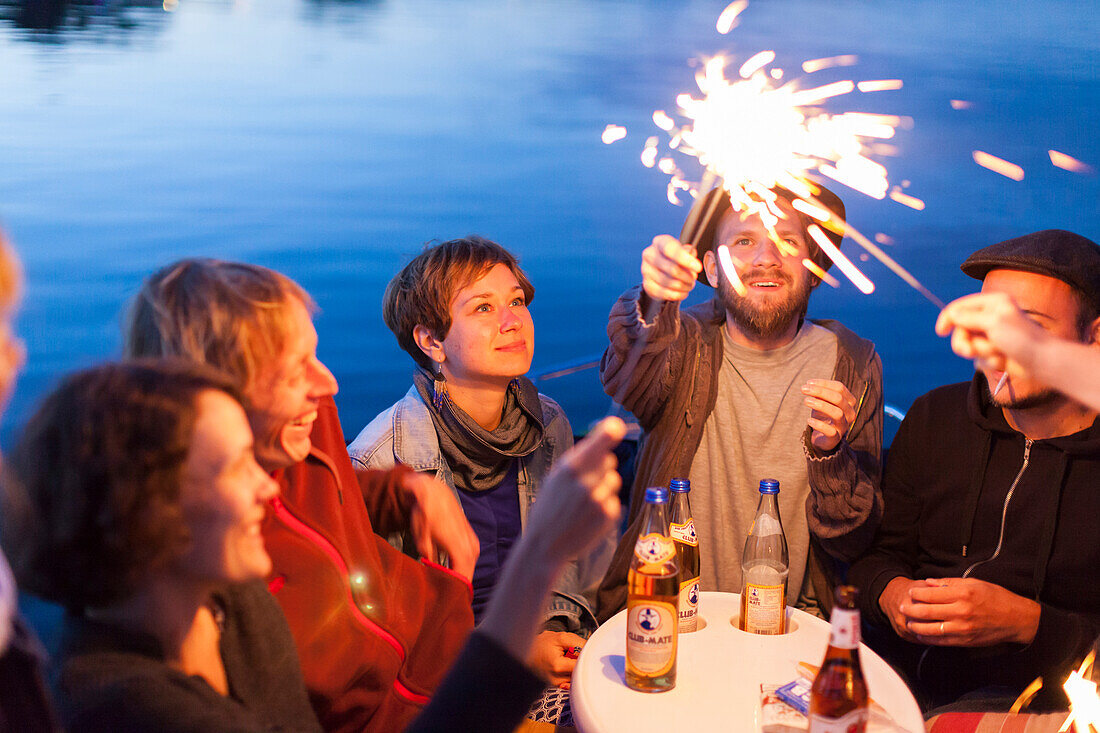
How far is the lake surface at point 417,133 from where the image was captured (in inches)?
181

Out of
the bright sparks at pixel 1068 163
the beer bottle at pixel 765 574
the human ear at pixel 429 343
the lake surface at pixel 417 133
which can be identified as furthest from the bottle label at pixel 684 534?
the lake surface at pixel 417 133

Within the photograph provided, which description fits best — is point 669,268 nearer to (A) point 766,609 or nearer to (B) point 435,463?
(A) point 766,609

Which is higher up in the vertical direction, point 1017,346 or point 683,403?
point 1017,346

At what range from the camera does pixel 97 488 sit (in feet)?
3.04

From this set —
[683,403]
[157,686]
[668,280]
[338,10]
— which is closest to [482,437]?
[683,403]

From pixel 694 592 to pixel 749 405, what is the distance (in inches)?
33.3

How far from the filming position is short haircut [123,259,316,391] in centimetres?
121

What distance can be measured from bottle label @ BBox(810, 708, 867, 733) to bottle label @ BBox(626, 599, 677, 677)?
0.32m

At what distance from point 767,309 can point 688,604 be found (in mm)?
1041

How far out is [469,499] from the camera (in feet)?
7.82

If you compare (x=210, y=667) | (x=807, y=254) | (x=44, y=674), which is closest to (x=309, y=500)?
(x=210, y=667)

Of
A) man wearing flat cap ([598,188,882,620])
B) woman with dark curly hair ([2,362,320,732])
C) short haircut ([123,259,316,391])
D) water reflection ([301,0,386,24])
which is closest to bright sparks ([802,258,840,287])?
man wearing flat cap ([598,188,882,620])

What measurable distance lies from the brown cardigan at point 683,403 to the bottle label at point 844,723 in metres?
0.93

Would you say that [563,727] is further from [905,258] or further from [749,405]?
[905,258]
